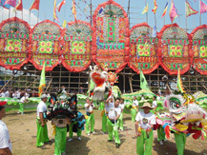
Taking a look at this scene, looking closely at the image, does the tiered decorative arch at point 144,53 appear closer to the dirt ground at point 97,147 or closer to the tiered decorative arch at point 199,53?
the tiered decorative arch at point 199,53

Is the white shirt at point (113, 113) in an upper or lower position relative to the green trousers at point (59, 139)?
upper

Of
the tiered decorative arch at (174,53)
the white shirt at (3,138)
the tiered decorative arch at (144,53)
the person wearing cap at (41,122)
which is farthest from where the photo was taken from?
the tiered decorative arch at (174,53)

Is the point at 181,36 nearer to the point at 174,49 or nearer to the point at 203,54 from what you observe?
the point at 174,49

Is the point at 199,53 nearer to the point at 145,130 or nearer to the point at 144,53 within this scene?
the point at 144,53

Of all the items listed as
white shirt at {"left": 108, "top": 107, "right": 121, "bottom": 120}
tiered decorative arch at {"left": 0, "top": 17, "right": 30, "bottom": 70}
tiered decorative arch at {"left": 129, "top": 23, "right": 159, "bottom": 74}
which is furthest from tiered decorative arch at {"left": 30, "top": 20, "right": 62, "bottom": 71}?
white shirt at {"left": 108, "top": 107, "right": 121, "bottom": 120}

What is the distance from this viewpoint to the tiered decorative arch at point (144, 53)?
44.7ft

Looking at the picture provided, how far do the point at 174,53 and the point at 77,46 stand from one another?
8541 millimetres

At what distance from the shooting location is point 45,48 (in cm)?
1357

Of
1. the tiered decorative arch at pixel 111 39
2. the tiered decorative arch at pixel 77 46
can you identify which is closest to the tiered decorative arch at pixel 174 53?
the tiered decorative arch at pixel 111 39

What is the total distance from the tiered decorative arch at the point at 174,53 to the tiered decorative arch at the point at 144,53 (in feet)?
2.03

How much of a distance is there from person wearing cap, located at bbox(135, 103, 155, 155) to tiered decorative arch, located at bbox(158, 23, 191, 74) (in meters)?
10.8

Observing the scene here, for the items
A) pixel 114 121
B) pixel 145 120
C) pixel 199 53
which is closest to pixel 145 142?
pixel 145 120

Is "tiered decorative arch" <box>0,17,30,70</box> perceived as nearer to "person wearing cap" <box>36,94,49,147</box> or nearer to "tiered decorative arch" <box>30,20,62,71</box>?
"tiered decorative arch" <box>30,20,62,71</box>

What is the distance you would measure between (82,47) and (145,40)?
556 cm
